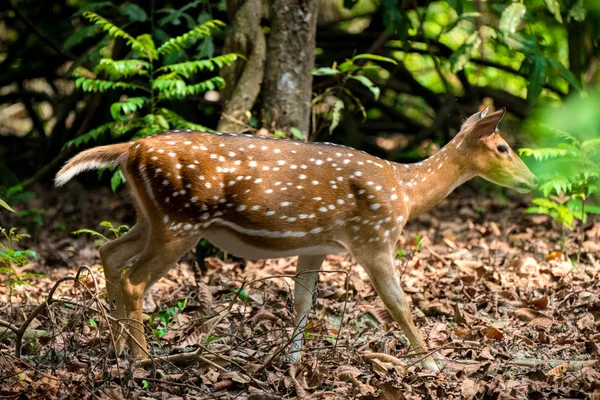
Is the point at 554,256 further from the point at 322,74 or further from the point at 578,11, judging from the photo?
the point at 322,74

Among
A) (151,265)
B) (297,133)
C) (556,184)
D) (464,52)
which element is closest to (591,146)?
(556,184)

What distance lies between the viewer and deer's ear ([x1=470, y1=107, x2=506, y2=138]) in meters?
5.30

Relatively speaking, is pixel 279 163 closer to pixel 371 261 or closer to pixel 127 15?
pixel 371 261

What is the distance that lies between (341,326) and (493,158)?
1929 millimetres

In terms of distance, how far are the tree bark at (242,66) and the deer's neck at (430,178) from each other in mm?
2060

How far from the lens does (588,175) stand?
21.8 feet

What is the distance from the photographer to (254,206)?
4.76m

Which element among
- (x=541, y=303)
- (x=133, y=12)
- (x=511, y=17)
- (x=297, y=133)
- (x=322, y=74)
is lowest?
(x=541, y=303)

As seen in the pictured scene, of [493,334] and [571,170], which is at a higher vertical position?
[571,170]

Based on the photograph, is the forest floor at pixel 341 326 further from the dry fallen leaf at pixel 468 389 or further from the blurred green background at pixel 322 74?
the blurred green background at pixel 322 74

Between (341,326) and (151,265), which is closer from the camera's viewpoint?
(341,326)

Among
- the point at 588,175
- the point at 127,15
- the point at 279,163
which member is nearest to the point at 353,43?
the point at 127,15

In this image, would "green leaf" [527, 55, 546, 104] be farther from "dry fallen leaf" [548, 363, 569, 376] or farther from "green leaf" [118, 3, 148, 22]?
"green leaf" [118, 3, 148, 22]

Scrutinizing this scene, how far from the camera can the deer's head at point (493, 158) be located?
5.45 meters
